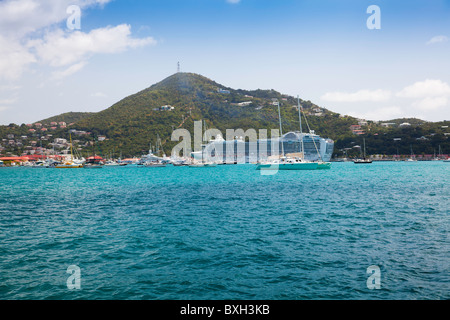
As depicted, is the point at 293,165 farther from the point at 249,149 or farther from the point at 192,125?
the point at 192,125

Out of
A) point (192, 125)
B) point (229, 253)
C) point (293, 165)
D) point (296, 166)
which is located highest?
point (192, 125)

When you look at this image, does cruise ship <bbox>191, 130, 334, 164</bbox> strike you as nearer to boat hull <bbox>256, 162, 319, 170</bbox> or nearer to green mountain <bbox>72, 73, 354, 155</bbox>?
green mountain <bbox>72, 73, 354, 155</bbox>

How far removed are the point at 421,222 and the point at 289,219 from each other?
5.85m
